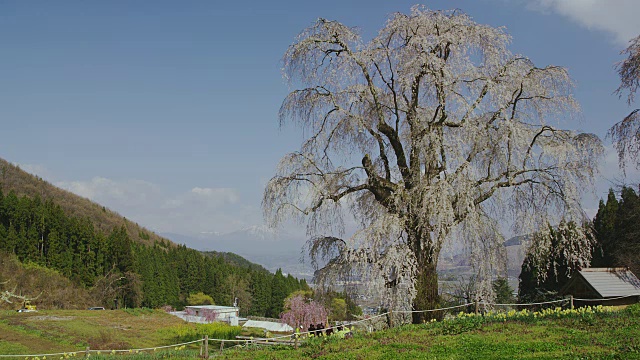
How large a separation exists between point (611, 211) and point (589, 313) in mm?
32649

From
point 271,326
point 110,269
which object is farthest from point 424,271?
point 110,269

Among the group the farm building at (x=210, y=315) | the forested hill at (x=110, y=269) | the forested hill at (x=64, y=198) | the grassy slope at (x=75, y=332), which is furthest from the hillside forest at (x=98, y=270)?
the forested hill at (x=64, y=198)

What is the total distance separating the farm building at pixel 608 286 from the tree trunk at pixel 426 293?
35.4 feet

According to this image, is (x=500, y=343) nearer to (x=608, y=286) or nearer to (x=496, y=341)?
(x=496, y=341)

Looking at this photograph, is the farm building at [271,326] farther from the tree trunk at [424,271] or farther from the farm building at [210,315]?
the tree trunk at [424,271]

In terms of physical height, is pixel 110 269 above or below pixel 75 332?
above

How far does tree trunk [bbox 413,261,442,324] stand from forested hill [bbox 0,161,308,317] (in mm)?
49058

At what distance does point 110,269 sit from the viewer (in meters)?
68.6

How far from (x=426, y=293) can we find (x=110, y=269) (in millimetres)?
63268

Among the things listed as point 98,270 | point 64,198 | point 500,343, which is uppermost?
point 64,198

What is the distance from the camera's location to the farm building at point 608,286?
2198 cm

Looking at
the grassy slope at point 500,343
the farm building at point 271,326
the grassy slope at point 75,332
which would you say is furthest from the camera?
the farm building at point 271,326

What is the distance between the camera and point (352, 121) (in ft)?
49.0

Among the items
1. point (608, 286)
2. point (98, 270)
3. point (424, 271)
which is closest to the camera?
point (424, 271)
